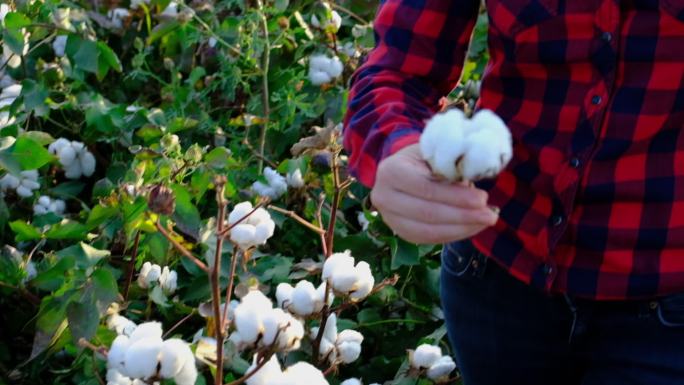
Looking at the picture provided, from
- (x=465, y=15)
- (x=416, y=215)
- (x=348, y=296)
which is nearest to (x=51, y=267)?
(x=348, y=296)

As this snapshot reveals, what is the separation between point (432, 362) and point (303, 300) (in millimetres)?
245

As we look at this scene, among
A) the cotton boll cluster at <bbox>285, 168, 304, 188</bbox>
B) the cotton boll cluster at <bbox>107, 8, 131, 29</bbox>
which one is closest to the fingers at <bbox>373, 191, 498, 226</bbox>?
the cotton boll cluster at <bbox>285, 168, 304, 188</bbox>

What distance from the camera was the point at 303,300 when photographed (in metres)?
1.43

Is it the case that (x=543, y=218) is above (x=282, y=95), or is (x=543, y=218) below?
above

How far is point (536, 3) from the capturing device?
1.14 m

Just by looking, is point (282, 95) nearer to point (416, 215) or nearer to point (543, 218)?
point (543, 218)

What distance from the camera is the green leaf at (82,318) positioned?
1459 mm

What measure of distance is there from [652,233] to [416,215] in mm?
288

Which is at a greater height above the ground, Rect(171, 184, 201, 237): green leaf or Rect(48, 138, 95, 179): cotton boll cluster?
Rect(171, 184, 201, 237): green leaf

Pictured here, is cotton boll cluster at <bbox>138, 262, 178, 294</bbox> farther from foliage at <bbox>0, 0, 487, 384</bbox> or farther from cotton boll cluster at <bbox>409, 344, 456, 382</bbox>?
cotton boll cluster at <bbox>409, 344, 456, 382</bbox>

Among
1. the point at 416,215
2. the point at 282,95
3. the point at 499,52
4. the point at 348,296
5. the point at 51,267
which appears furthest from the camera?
the point at 282,95

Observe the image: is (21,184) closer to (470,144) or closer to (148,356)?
(148,356)

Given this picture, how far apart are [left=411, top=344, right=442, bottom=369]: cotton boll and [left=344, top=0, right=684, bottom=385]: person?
34 centimetres

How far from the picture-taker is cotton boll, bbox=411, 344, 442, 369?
1.58m
